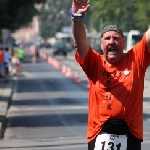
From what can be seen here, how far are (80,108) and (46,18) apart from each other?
502ft

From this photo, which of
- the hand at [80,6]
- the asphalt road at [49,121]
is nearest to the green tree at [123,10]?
the asphalt road at [49,121]

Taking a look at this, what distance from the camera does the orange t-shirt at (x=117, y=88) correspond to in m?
5.88

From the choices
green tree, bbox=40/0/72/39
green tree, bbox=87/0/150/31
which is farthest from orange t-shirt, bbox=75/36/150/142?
green tree, bbox=40/0/72/39

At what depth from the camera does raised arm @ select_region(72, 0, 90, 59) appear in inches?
226

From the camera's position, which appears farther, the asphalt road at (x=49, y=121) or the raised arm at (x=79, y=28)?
the asphalt road at (x=49, y=121)

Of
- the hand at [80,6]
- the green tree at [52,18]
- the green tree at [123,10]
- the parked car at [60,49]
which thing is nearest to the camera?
the hand at [80,6]

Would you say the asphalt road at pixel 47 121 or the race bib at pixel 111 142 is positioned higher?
the race bib at pixel 111 142

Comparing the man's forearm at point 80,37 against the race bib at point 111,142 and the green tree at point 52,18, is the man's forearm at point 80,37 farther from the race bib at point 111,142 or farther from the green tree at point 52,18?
the green tree at point 52,18

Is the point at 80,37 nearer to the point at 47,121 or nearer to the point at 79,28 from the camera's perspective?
the point at 79,28

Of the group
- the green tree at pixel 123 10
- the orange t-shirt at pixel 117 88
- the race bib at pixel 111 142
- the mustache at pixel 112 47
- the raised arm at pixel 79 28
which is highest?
the raised arm at pixel 79 28

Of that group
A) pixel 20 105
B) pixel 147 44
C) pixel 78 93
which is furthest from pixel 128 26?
pixel 147 44

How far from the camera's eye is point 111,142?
5914 mm

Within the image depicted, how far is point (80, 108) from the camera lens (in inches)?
820

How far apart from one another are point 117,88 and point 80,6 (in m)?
0.74
